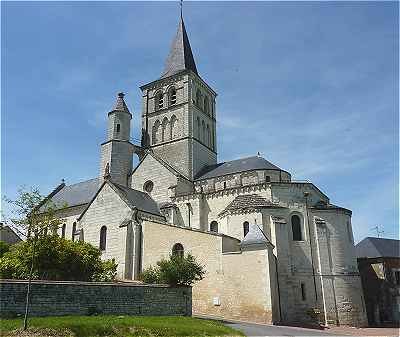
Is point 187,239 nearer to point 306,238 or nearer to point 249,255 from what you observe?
point 249,255

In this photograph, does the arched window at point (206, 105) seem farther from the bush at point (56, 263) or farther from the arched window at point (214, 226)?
the bush at point (56, 263)

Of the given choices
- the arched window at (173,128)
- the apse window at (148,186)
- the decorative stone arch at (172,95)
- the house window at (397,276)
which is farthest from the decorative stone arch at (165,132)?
the house window at (397,276)

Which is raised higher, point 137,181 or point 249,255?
point 137,181

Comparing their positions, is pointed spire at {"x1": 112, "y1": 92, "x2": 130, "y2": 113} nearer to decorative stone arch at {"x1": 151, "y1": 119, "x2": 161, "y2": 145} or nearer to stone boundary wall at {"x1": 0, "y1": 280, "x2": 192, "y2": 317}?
decorative stone arch at {"x1": 151, "y1": 119, "x2": 161, "y2": 145}

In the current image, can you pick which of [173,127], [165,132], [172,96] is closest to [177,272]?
[173,127]

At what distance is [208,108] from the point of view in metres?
40.9

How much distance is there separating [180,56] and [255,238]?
81.7 feet

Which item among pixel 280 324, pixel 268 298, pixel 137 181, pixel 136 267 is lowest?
pixel 280 324

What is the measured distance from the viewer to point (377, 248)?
36.0 m

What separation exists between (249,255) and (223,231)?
465cm

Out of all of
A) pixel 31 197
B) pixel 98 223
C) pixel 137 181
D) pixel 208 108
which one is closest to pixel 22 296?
pixel 31 197

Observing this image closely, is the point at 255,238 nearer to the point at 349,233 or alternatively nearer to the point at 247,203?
the point at 247,203

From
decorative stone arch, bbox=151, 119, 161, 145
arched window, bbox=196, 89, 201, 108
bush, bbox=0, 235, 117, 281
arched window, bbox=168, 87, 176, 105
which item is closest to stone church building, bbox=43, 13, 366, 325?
decorative stone arch, bbox=151, 119, 161, 145

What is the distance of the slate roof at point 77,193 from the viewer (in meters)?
38.4
